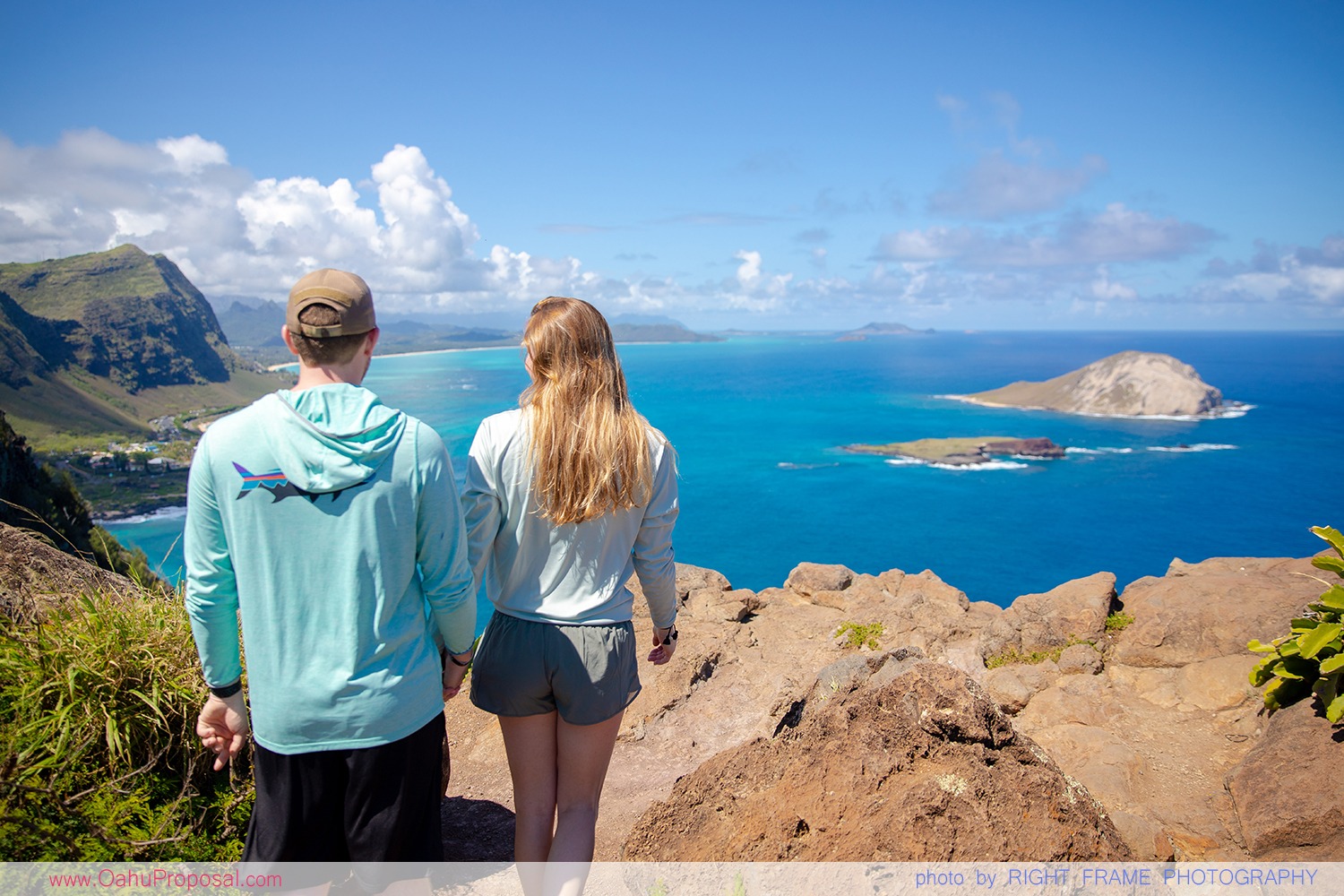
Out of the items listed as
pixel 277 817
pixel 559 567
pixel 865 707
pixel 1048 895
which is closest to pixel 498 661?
pixel 559 567

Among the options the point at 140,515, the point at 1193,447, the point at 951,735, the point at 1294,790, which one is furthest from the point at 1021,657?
the point at 1193,447

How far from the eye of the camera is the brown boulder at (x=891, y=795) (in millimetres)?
2771

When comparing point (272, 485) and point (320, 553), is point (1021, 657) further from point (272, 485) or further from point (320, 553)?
point (272, 485)

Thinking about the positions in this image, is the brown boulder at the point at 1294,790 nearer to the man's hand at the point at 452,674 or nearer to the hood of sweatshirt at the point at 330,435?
the man's hand at the point at 452,674

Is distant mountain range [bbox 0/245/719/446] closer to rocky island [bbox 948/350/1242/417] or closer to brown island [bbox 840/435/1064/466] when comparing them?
brown island [bbox 840/435/1064/466]

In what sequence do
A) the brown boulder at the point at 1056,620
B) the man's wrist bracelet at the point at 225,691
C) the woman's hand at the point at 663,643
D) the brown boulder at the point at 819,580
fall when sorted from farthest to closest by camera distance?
the brown boulder at the point at 819,580 < the brown boulder at the point at 1056,620 < the woman's hand at the point at 663,643 < the man's wrist bracelet at the point at 225,691

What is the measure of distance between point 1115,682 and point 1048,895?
225 inches

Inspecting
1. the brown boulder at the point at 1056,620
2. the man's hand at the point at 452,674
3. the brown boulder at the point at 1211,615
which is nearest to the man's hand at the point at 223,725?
the man's hand at the point at 452,674

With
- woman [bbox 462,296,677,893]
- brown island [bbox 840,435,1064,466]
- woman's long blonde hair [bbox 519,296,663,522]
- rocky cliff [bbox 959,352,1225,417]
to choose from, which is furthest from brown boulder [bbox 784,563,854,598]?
rocky cliff [bbox 959,352,1225,417]

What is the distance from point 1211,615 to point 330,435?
8571 millimetres

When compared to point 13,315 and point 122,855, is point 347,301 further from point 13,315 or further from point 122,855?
point 13,315

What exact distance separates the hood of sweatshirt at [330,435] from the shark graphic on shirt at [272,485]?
21 millimetres

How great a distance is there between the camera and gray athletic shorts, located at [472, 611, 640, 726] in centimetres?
258

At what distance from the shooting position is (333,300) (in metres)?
2.11
